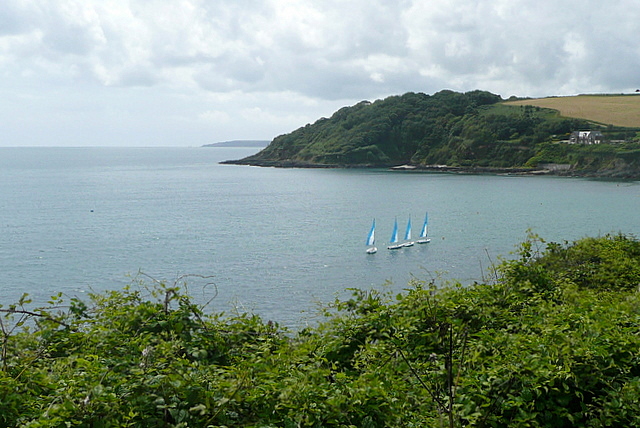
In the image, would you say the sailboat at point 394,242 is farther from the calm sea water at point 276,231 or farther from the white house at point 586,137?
the white house at point 586,137

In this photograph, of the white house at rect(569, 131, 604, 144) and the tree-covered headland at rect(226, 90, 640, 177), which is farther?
the white house at rect(569, 131, 604, 144)

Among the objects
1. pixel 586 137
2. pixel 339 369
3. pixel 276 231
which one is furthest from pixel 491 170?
pixel 339 369

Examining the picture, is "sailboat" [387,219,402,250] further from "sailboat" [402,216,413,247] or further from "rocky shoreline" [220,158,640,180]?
"rocky shoreline" [220,158,640,180]

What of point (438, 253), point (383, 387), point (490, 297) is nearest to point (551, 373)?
point (383, 387)

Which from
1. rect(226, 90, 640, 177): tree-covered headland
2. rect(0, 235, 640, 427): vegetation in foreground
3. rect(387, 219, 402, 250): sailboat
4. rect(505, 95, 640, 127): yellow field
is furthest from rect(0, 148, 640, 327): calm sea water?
rect(505, 95, 640, 127): yellow field

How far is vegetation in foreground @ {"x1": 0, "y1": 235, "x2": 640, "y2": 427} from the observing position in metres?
3.69

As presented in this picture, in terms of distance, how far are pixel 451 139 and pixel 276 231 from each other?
9843 centimetres

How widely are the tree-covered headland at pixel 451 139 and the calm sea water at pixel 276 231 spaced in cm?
1914

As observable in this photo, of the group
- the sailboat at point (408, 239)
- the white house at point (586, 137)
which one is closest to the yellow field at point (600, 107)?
the white house at point (586, 137)

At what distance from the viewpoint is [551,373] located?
4.31m

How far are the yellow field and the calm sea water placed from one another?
40.5 metres

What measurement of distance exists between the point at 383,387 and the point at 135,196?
84618 millimetres

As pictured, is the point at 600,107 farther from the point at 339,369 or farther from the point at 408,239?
the point at 339,369

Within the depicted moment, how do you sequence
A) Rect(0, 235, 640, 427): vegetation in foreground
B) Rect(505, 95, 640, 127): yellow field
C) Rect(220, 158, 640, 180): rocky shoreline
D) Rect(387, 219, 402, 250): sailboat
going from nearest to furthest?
Rect(0, 235, 640, 427): vegetation in foreground → Rect(387, 219, 402, 250): sailboat → Rect(220, 158, 640, 180): rocky shoreline → Rect(505, 95, 640, 127): yellow field
